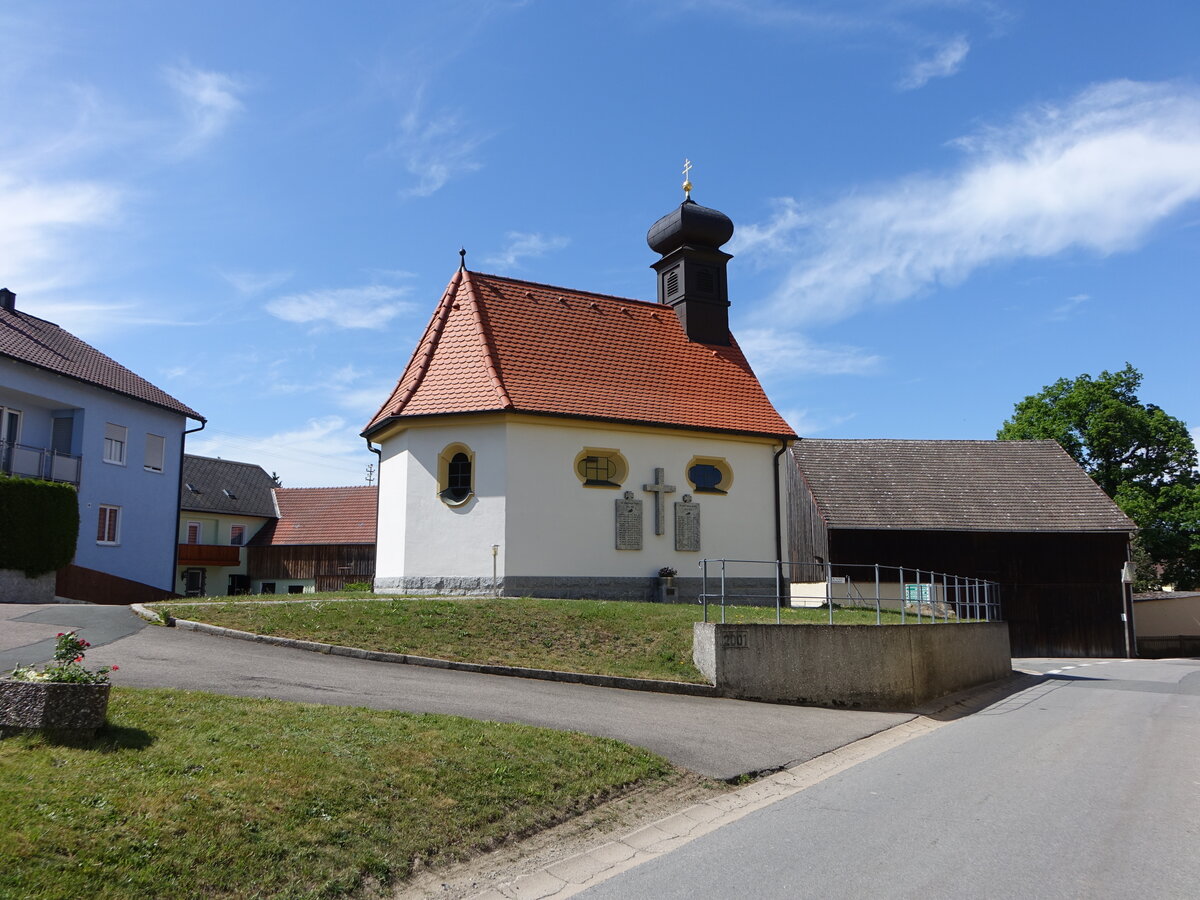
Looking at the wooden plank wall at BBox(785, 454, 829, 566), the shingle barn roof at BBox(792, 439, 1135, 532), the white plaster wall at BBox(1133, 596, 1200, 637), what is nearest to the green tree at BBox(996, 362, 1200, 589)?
the white plaster wall at BBox(1133, 596, 1200, 637)

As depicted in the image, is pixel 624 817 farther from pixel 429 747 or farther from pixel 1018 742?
pixel 1018 742

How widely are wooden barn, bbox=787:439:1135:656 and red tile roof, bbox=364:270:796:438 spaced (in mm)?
9859

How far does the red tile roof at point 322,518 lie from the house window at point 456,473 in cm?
2862

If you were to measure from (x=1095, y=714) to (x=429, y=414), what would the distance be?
13.9 meters

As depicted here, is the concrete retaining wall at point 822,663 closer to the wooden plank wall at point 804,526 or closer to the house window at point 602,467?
the house window at point 602,467

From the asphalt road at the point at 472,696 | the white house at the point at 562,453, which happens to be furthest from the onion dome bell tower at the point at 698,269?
the asphalt road at the point at 472,696

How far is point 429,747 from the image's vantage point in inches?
297

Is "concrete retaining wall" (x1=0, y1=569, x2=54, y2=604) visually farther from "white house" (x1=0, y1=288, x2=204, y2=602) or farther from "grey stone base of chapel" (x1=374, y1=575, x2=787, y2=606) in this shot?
"grey stone base of chapel" (x1=374, y1=575, x2=787, y2=606)

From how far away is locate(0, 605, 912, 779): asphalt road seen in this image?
31.0 feet

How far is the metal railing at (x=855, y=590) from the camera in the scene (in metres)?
19.4

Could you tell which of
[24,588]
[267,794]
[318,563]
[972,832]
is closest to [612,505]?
[24,588]

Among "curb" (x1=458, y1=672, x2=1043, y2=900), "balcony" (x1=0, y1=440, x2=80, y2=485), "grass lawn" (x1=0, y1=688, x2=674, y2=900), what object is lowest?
"curb" (x1=458, y1=672, x2=1043, y2=900)

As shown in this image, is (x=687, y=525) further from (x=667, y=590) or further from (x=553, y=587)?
(x=553, y=587)

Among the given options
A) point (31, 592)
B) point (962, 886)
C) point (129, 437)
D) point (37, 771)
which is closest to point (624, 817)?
point (962, 886)
